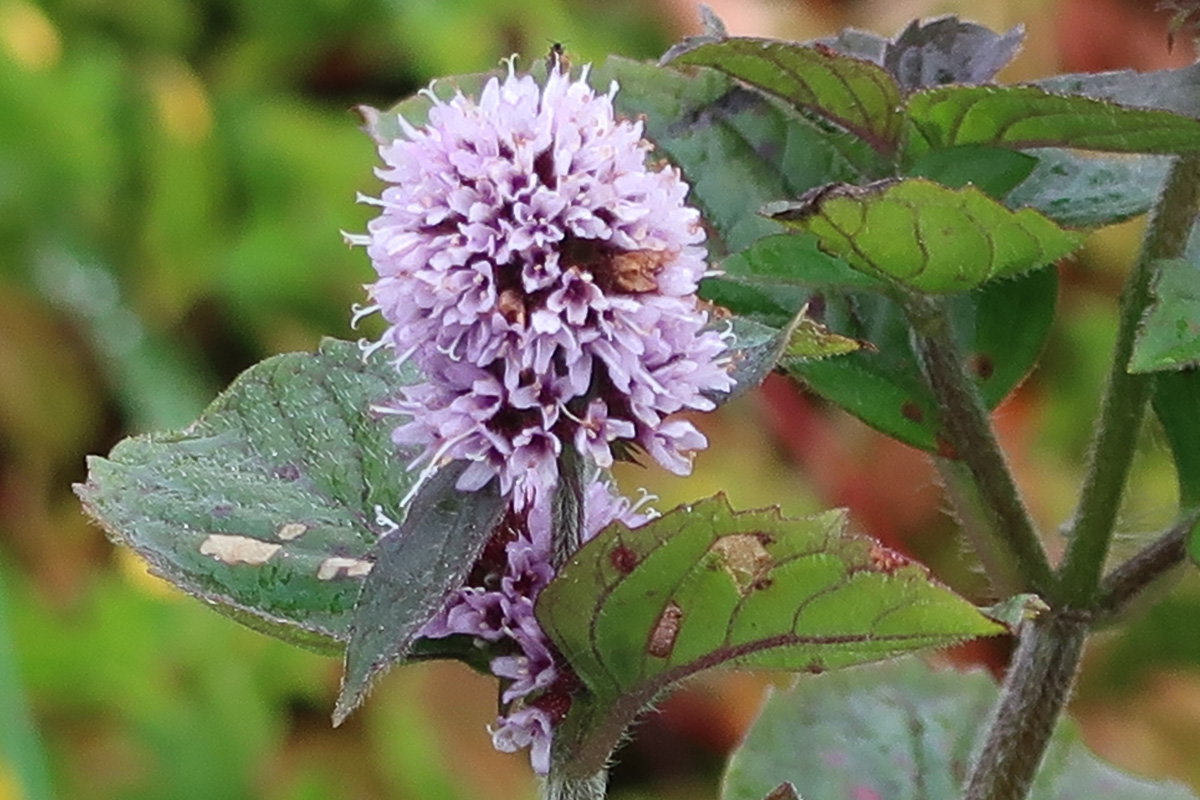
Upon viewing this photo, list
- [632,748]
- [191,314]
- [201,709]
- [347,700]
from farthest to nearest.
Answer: [191,314] → [632,748] → [201,709] → [347,700]

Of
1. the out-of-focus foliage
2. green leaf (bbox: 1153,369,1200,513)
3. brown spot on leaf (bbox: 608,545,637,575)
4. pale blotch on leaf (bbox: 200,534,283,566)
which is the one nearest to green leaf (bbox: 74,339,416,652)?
pale blotch on leaf (bbox: 200,534,283,566)

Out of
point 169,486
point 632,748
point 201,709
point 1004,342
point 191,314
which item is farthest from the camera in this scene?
point 191,314

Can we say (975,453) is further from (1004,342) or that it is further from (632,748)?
(632,748)

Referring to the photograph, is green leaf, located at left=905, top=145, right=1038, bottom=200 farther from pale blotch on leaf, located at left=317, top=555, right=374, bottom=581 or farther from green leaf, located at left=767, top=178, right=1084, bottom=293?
pale blotch on leaf, located at left=317, top=555, right=374, bottom=581

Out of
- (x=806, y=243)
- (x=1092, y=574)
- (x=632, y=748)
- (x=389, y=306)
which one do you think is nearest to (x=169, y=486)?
(x=389, y=306)

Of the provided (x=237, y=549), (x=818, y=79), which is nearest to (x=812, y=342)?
(x=818, y=79)

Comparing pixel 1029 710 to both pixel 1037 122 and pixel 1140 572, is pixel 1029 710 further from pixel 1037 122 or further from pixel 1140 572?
pixel 1037 122
